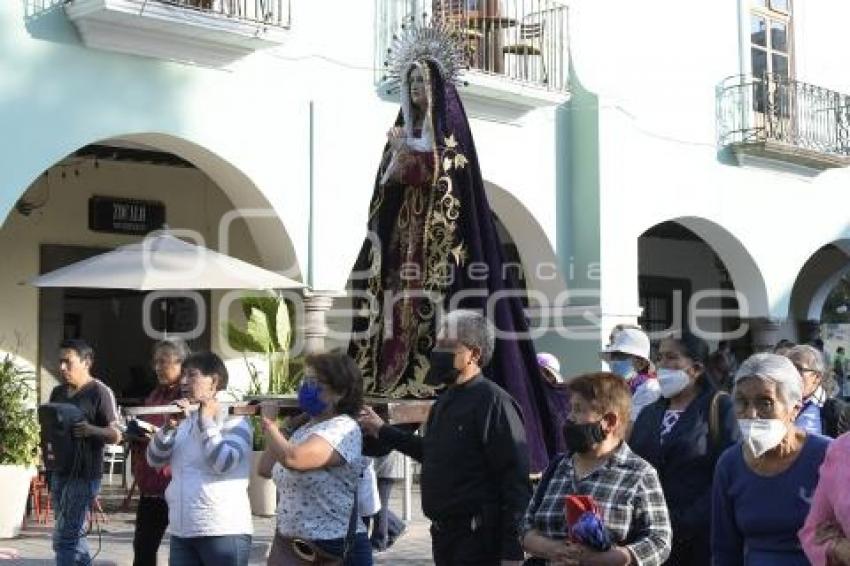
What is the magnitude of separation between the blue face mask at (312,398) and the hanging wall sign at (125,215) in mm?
8560

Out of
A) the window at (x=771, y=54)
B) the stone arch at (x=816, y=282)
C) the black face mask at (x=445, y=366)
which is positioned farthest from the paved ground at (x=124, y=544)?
the stone arch at (x=816, y=282)

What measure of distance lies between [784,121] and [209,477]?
12.6m

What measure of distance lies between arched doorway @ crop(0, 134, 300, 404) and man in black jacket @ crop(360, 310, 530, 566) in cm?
658

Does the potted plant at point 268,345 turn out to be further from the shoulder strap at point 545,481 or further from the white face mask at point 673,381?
the shoulder strap at point 545,481

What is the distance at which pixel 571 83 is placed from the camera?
14.1m

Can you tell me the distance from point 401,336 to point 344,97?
242 inches

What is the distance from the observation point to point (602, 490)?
4.06m

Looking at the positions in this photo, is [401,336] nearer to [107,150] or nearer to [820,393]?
[820,393]

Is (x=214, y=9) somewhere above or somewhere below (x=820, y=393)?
above

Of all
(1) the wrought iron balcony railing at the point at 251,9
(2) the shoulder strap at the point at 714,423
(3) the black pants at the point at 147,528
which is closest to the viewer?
(2) the shoulder strap at the point at 714,423

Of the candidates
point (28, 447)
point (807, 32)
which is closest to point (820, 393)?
point (28, 447)

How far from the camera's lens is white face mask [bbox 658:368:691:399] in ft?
18.1

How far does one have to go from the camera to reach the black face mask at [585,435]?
411 centimetres

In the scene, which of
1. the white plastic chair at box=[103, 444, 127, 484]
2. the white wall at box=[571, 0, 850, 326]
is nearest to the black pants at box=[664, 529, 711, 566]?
the white wall at box=[571, 0, 850, 326]
